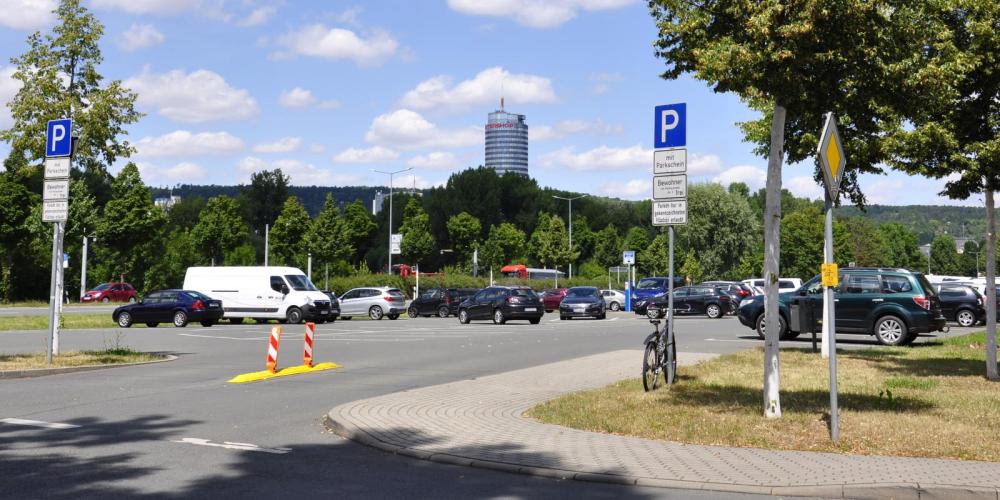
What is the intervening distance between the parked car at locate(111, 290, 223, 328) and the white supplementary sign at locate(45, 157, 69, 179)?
18563 mm

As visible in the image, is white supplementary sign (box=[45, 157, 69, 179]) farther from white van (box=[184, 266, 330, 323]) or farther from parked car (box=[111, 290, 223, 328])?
white van (box=[184, 266, 330, 323])

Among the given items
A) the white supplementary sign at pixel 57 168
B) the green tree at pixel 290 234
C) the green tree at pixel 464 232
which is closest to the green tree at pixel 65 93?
the white supplementary sign at pixel 57 168

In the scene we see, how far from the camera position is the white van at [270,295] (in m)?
36.8

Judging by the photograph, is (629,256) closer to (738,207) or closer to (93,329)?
(93,329)

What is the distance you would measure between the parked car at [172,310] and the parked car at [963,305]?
28.1m

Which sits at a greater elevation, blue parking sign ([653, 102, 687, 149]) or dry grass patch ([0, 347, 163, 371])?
blue parking sign ([653, 102, 687, 149])

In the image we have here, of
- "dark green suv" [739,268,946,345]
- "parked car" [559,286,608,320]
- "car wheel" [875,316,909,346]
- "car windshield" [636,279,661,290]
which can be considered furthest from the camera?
"car windshield" [636,279,661,290]

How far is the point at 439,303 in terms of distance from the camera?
45.8 meters

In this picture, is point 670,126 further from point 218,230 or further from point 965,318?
point 218,230

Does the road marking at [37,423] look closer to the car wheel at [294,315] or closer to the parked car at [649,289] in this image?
the car wheel at [294,315]

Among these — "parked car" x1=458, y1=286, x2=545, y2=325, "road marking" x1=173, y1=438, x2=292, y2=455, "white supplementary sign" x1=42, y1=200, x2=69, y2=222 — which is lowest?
"road marking" x1=173, y1=438, x2=292, y2=455

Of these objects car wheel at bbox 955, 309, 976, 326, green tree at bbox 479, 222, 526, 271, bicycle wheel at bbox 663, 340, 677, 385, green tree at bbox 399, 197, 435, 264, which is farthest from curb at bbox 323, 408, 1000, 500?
green tree at bbox 479, 222, 526, 271

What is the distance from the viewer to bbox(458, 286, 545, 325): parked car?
3681cm

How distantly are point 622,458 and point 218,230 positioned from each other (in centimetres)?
7925
